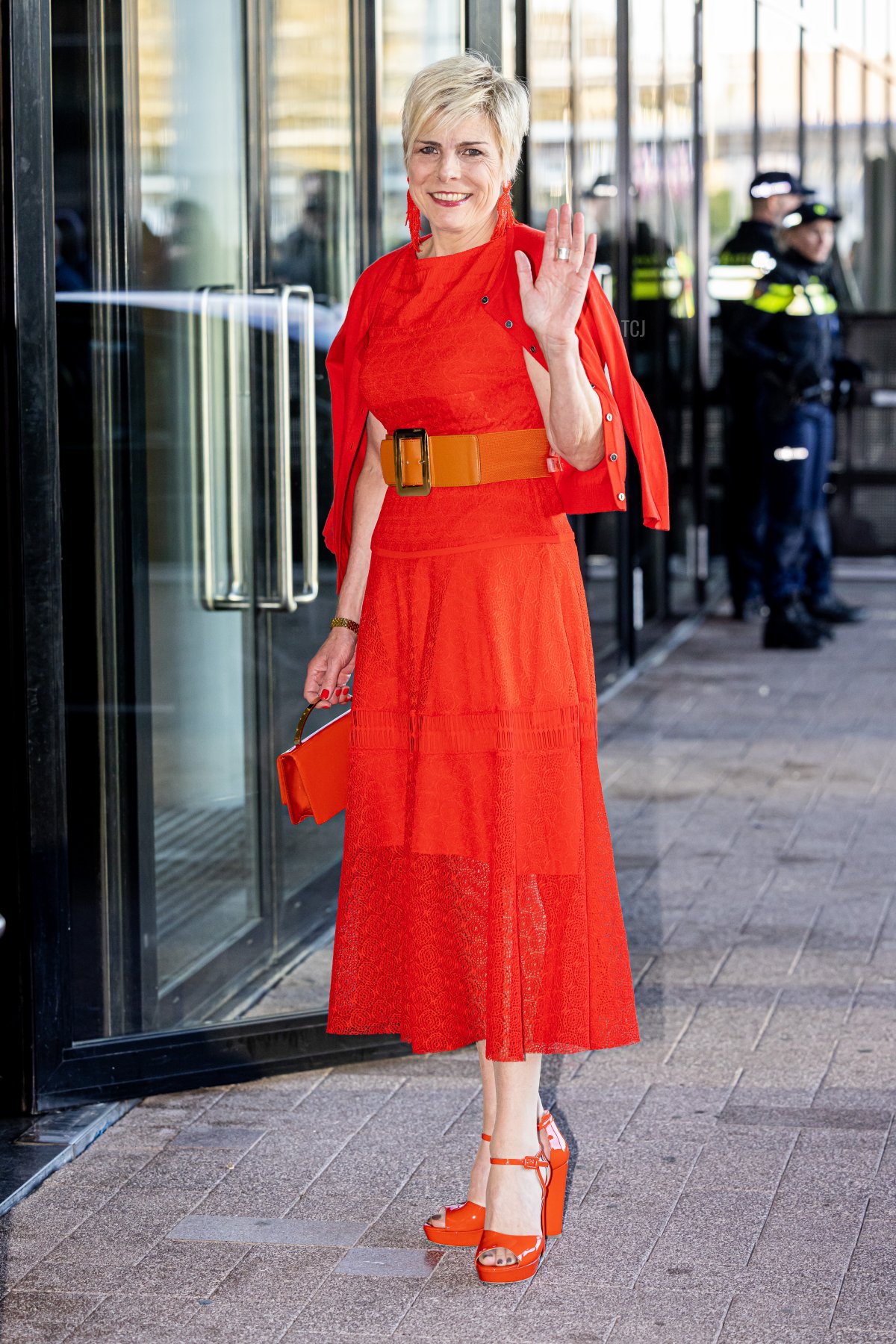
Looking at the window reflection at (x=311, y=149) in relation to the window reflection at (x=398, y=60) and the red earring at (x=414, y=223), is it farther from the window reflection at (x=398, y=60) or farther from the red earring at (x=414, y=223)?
the red earring at (x=414, y=223)

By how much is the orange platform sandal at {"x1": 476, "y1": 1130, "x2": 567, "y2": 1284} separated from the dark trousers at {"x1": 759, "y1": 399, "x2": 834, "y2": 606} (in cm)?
668

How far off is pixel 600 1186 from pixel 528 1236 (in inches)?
14.5

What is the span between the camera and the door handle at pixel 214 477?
13.9ft

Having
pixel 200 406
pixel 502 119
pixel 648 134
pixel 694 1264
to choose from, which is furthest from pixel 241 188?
pixel 648 134

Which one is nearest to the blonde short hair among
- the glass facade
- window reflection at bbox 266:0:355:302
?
the glass facade

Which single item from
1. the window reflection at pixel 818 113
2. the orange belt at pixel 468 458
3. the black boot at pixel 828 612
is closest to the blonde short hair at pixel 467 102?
the orange belt at pixel 468 458

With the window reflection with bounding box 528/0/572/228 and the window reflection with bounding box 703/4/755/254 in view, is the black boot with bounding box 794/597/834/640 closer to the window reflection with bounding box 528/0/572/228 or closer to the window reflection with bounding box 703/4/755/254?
the window reflection with bounding box 703/4/755/254

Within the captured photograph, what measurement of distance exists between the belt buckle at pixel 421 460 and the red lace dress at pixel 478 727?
0.02 m

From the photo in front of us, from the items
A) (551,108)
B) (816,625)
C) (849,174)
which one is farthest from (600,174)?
(849,174)

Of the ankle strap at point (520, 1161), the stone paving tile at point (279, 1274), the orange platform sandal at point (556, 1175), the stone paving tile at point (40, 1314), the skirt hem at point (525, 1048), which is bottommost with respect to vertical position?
the stone paving tile at point (40, 1314)

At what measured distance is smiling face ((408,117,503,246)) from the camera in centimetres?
288

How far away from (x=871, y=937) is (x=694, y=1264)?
202 cm

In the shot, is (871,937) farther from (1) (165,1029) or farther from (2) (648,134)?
(2) (648,134)

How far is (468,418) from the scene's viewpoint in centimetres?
295
